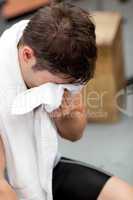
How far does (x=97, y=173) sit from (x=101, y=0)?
79.7 inches

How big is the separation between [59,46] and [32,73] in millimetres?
130

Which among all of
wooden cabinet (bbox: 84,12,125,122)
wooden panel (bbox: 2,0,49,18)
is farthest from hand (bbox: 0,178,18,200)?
wooden panel (bbox: 2,0,49,18)

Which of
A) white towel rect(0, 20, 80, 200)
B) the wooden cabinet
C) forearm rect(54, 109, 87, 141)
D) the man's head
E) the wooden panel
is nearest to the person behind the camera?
the man's head

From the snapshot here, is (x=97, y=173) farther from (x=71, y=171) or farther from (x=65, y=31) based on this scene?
(x=65, y=31)

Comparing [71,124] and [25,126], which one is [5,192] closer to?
[25,126]

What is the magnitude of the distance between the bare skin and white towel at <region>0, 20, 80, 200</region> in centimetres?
2

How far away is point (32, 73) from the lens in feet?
3.73

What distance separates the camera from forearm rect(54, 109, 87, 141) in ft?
4.39

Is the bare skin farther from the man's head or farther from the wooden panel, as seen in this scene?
the wooden panel

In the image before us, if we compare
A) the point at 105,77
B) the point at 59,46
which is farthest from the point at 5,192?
the point at 105,77

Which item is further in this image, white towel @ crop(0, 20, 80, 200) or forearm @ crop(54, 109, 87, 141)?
forearm @ crop(54, 109, 87, 141)

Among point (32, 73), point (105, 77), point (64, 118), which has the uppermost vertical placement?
point (32, 73)

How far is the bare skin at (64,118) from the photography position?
1124 millimetres

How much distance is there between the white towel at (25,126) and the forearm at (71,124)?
0.09 meters
